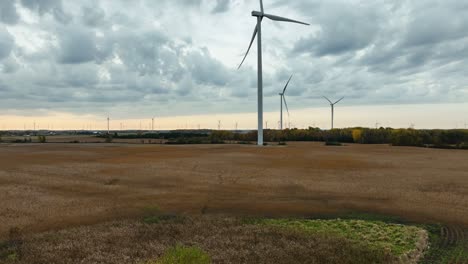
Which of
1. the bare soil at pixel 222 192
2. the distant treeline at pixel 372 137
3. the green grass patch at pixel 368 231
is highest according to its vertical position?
the distant treeline at pixel 372 137

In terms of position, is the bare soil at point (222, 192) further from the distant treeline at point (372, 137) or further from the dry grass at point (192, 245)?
the distant treeline at point (372, 137)

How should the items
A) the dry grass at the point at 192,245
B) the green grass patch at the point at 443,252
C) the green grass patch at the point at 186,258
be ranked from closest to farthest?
1. the green grass patch at the point at 186,258
2. the dry grass at the point at 192,245
3. the green grass patch at the point at 443,252

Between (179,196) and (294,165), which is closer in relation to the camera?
(179,196)

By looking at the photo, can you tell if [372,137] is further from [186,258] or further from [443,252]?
[186,258]

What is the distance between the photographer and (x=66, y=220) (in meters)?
27.8

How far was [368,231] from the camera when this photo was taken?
25.1 meters

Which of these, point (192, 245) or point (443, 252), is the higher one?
point (192, 245)

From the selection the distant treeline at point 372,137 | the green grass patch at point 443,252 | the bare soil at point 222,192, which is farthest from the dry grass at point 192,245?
the distant treeline at point 372,137

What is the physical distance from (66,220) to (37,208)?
5.00m

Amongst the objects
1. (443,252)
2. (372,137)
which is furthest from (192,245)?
(372,137)

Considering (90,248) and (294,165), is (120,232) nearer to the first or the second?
(90,248)

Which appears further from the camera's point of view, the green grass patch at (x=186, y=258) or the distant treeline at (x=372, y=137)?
the distant treeline at (x=372, y=137)

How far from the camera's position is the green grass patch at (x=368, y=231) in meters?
22.3

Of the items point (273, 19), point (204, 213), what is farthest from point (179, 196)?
point (273, 19)
